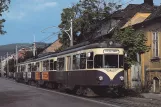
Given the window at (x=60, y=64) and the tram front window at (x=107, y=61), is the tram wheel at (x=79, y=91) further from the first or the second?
the window at (x=60, y=64)

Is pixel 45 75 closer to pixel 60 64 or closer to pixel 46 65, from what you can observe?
pixel 46 65

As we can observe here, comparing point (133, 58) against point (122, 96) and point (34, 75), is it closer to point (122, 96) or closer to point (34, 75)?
point (122, 96)

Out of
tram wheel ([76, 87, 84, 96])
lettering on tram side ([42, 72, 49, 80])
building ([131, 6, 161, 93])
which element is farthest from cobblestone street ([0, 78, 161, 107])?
lettering on tram side ([42, 72, 49, 80])

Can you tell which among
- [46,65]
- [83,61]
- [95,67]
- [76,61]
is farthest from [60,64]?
[95,67]

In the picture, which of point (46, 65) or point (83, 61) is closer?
point (83, 61)

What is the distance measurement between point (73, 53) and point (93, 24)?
86.8ft

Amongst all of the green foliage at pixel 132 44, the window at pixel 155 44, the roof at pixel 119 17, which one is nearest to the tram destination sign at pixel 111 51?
the green foliage at pixel 132 44

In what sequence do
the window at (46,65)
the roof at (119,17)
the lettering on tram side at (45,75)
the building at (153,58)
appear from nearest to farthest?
the building at (153,58) < the lettering on tram side at (45,75) < the window at (46,65) < the roof at (119,17)

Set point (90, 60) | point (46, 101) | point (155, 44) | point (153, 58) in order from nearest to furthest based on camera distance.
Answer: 1. point (46, 101)
2. point (90, 60)
3. point (153, 58)
4. point (155, 44)

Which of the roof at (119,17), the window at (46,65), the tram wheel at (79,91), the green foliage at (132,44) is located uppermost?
the roof at (119,17)

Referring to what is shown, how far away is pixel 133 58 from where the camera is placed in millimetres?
25250

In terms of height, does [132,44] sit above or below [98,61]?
above

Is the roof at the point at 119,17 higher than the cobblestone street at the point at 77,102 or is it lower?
higher

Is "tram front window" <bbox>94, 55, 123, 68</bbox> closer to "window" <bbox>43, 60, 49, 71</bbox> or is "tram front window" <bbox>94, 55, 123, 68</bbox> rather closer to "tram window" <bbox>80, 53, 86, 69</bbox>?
"tram window" <bbox>80, 53, 86, 69</bbox>
